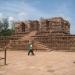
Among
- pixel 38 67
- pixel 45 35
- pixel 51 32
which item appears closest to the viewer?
pixel 38 67

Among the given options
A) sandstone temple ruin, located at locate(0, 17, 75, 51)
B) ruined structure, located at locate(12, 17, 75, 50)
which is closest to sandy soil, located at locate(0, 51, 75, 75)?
sandstone temple ruin, located at locate(0, 17, 75, 51)

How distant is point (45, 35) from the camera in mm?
33000

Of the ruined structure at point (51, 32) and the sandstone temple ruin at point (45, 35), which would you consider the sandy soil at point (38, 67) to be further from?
the ruined structure at point (51, 32)

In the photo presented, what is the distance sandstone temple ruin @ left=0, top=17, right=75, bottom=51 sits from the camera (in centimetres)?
3104

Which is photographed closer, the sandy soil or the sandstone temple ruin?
the sandy soil

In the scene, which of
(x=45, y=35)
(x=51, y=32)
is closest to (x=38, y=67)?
(x=45, y=35)

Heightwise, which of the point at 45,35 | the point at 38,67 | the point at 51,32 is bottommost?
the point at 38,67

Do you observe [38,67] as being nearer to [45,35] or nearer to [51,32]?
[45,35]

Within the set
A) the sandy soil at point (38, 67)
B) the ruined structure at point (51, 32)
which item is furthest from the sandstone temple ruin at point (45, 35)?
the sandy soil at point (38, 67)

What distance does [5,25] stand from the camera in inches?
2596

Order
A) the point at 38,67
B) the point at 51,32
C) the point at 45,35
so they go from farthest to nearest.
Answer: the point at 51,32
the point at 45,35
the point at 38,67

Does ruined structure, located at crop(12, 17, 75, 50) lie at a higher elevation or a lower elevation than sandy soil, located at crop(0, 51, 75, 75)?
higher

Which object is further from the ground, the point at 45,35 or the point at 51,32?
the point at 51,32

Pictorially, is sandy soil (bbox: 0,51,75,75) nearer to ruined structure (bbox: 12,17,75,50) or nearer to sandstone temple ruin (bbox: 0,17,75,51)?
sandstone temple ruin (bbox: 0,17,75,51)
